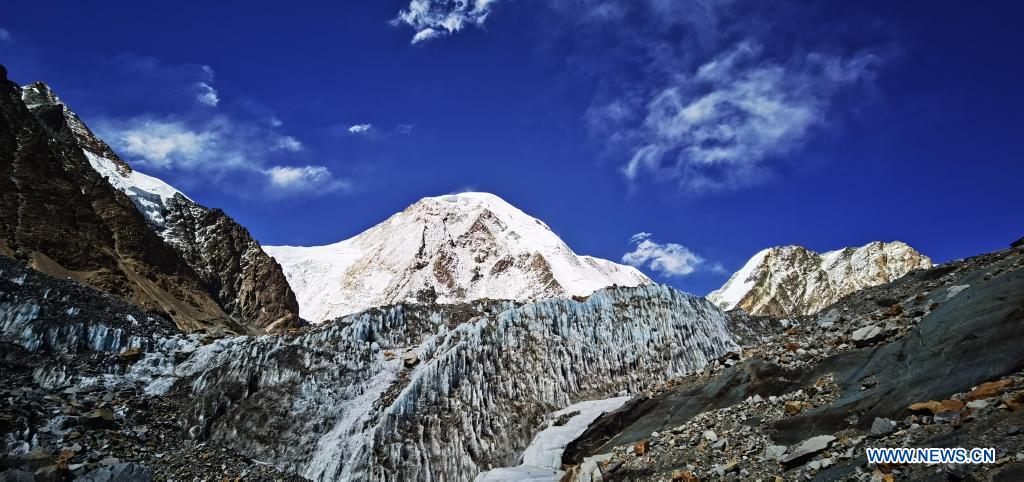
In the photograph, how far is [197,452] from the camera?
100ft

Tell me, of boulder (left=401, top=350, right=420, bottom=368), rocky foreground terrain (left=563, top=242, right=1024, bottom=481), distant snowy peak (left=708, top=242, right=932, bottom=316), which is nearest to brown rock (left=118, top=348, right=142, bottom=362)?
boulder (left=401, top=350, right=420, bottom=368)

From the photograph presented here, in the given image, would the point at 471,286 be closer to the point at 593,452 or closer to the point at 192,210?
the point at 192,210

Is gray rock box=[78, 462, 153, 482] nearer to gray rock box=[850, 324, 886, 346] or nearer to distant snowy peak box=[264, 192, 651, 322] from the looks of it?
gray rock box=[850, 324, 886, 346]

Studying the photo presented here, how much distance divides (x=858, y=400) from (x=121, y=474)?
28.4 metres

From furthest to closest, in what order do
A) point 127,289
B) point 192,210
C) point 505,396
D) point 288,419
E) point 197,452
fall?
point 192,210 → point 127,289 → point 505,396 → point 288,419 → point 197,452

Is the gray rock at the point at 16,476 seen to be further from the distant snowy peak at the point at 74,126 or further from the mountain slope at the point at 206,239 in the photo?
the distant snowy peak at the point at 74,126

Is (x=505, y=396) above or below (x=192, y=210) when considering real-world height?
below

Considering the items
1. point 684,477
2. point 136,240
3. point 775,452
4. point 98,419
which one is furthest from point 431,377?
point 136,240

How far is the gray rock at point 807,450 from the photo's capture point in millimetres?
14172

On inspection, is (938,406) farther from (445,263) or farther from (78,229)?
(445,263)

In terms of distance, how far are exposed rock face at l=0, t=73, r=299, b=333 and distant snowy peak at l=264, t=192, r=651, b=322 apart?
3420cm

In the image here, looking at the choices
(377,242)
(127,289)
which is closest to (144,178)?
(127,289)

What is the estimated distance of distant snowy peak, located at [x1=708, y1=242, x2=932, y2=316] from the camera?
167 metres

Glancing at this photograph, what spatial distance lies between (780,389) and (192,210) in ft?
391
